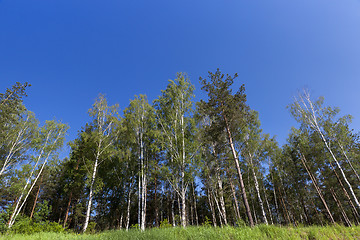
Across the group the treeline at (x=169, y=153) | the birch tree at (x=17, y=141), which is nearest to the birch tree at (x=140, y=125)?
the treeline at (x=169, y=153)

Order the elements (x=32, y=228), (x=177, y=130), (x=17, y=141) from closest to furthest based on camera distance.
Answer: (x=32, y=228)
(x=177, y=130)
(x=17, y=141)

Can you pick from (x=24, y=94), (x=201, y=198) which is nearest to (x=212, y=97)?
(x=24, y=94)

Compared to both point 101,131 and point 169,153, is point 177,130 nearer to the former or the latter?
point 169,153

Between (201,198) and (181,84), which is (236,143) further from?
(201,198)

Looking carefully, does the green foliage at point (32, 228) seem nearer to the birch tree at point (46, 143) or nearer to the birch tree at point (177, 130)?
the birch tree at point (46, 143)

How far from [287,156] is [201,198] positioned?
1622 cm

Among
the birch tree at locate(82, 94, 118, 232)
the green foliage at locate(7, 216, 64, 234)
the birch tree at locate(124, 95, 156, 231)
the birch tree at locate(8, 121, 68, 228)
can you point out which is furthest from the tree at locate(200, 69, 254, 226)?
the birch tree at locate(8, 121, 68, 228)

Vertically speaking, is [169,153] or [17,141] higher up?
[17,141]

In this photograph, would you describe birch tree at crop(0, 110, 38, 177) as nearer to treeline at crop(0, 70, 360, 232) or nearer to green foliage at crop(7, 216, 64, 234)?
treeline at crop(0, 70, 360, 232)

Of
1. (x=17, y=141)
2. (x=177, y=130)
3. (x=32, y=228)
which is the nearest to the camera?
(x=32, y=228)

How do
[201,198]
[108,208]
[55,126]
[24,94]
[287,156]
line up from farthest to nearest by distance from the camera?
[201,198] < [108,208] < [287,156] < [55,126] < [24,94]

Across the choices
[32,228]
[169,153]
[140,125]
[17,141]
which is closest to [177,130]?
[169,153]

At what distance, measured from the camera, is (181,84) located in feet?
50.2

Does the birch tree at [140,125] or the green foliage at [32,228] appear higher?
the birch tree at [140,125]
